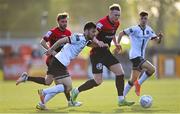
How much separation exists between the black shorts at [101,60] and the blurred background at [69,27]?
67.6 ft

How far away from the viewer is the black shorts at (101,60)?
1562 cm

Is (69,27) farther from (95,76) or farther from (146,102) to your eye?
(146,102)

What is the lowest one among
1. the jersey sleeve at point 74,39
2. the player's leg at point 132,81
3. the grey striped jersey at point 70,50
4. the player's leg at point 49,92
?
the player's leg at point 49,92

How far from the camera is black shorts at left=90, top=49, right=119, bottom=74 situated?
15625 mm

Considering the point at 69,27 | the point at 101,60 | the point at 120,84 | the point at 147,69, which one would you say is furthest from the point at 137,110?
the point at 69,27

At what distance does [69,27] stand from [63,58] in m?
33.0

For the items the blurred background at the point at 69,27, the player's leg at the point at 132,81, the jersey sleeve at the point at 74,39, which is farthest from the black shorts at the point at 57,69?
the blurred background at the point at 69,27

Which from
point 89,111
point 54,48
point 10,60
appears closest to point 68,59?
point 54,48

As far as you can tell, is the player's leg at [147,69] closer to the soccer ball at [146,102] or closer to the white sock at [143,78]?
the white sock at [143,78]

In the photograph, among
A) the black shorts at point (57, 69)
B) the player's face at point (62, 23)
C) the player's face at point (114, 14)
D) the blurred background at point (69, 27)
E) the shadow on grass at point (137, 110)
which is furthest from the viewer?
the blurred background at point (69, 27)

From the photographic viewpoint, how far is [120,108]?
1480 centimetres

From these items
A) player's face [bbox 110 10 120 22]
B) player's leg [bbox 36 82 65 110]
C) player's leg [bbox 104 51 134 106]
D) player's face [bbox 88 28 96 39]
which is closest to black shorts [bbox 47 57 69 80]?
player's leg [bbox 36 82 65 110]

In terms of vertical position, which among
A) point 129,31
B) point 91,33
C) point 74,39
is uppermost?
point 129,31

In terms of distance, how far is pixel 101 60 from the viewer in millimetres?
15648
